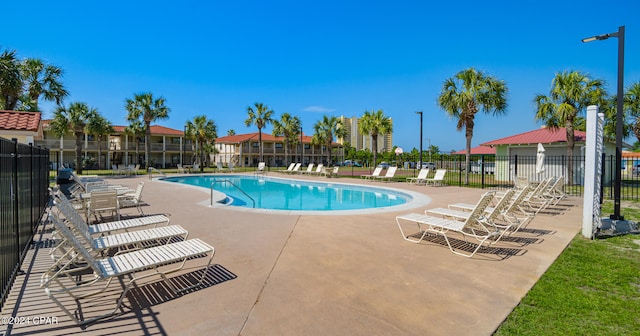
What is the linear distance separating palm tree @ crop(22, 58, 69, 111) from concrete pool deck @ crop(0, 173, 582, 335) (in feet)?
64.9

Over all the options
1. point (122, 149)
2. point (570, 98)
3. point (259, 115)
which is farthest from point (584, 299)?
point (122, 149)

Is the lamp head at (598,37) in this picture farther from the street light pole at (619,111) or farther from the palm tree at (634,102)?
the palm tree at (634,102)

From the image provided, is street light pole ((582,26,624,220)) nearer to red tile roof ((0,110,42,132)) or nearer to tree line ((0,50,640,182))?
tree line ((0,50,640,182))

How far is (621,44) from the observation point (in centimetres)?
720

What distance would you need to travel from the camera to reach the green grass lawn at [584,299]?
2922 millimetres

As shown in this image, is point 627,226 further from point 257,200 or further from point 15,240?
point 257,200

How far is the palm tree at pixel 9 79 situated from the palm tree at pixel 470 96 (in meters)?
22.3

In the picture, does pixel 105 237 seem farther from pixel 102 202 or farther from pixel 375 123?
pixel 375 123

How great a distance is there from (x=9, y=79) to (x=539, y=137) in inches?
1225

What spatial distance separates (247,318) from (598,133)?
7.30 meters

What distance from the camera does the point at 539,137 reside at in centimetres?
2239

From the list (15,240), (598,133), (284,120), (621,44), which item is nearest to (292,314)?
(15,240)

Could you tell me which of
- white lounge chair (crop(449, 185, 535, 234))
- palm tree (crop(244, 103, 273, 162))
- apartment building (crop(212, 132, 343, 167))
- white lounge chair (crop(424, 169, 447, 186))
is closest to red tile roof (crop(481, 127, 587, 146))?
white lounge chair (crop(424, 169, 447, 186))

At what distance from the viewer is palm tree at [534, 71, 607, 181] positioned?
1706cm
